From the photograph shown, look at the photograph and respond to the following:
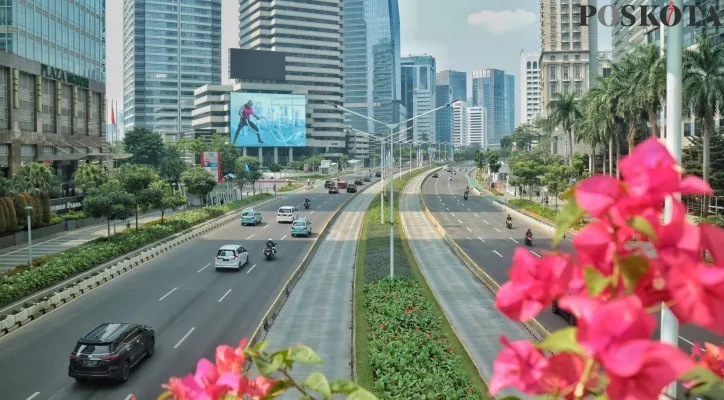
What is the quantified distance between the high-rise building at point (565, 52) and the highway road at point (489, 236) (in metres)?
70.4

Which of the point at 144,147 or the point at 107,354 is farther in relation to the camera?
the point at 144,147

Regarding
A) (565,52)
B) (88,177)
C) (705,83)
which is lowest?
(88,177)

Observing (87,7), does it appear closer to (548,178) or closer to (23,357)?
(548,178)

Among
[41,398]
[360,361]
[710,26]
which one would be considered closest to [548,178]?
[710,26]

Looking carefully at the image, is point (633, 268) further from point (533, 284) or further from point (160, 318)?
point (160, 318)

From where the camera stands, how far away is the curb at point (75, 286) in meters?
25.1

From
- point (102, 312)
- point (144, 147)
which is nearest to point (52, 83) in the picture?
point (144, 147)

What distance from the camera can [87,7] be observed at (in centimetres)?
7856

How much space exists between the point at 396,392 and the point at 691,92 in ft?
121

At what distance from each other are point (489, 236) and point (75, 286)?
32185 mm

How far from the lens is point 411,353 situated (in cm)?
1877

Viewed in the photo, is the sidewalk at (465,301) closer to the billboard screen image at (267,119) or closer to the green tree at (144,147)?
the green tree at (144,147)

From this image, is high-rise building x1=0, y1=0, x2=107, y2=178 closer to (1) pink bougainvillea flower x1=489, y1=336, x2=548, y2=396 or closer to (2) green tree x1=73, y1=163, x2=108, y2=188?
(2) green tree x1=73, y1=163, x2=108, y2=188

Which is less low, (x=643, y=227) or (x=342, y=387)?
(x=643, y=227)
